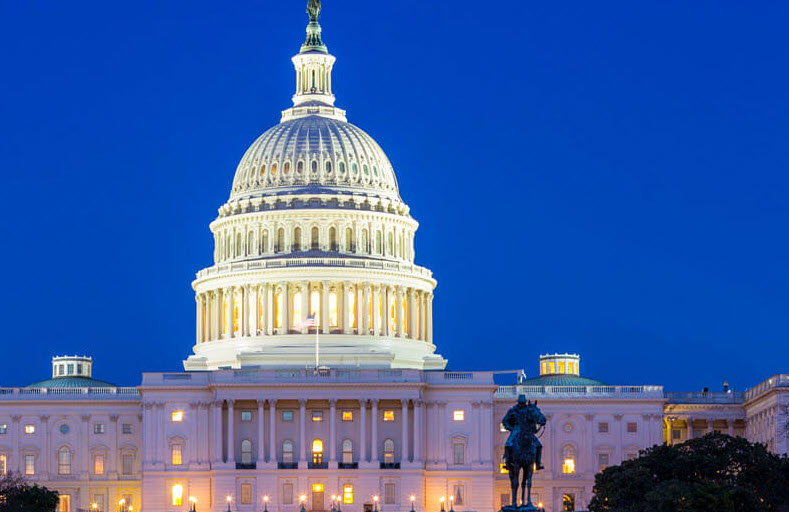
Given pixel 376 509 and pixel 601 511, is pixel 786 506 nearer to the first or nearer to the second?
pixel 601 511

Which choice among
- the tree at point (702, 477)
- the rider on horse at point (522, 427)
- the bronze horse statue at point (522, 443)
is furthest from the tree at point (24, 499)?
the rider on horse at point (522, 427)

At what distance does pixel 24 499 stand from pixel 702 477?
156 ft

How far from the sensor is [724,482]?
512ft

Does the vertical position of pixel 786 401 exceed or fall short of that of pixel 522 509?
it exceeds it

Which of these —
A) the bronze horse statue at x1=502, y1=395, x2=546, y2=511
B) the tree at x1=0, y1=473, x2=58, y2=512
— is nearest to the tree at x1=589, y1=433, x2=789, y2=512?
the bronze horse statue at x1=502, y1=395, x2=546, y2=511

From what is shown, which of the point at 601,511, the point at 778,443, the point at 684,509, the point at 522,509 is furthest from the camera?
the point at 778,443

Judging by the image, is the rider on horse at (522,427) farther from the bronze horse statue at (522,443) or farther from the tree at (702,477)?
the tree at (702,477)

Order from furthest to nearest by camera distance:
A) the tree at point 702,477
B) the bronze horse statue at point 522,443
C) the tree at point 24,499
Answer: the tree at point 24,499
the tree at point 702,477
the bronze horse statue at point 522,443

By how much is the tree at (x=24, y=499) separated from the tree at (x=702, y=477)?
3904cm

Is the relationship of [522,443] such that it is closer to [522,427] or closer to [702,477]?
[522,427]

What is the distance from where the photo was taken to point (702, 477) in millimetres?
162625

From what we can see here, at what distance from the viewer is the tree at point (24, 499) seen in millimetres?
164500

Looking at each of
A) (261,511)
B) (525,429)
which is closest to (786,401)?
(261,511)

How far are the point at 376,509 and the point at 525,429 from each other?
85074 mm
